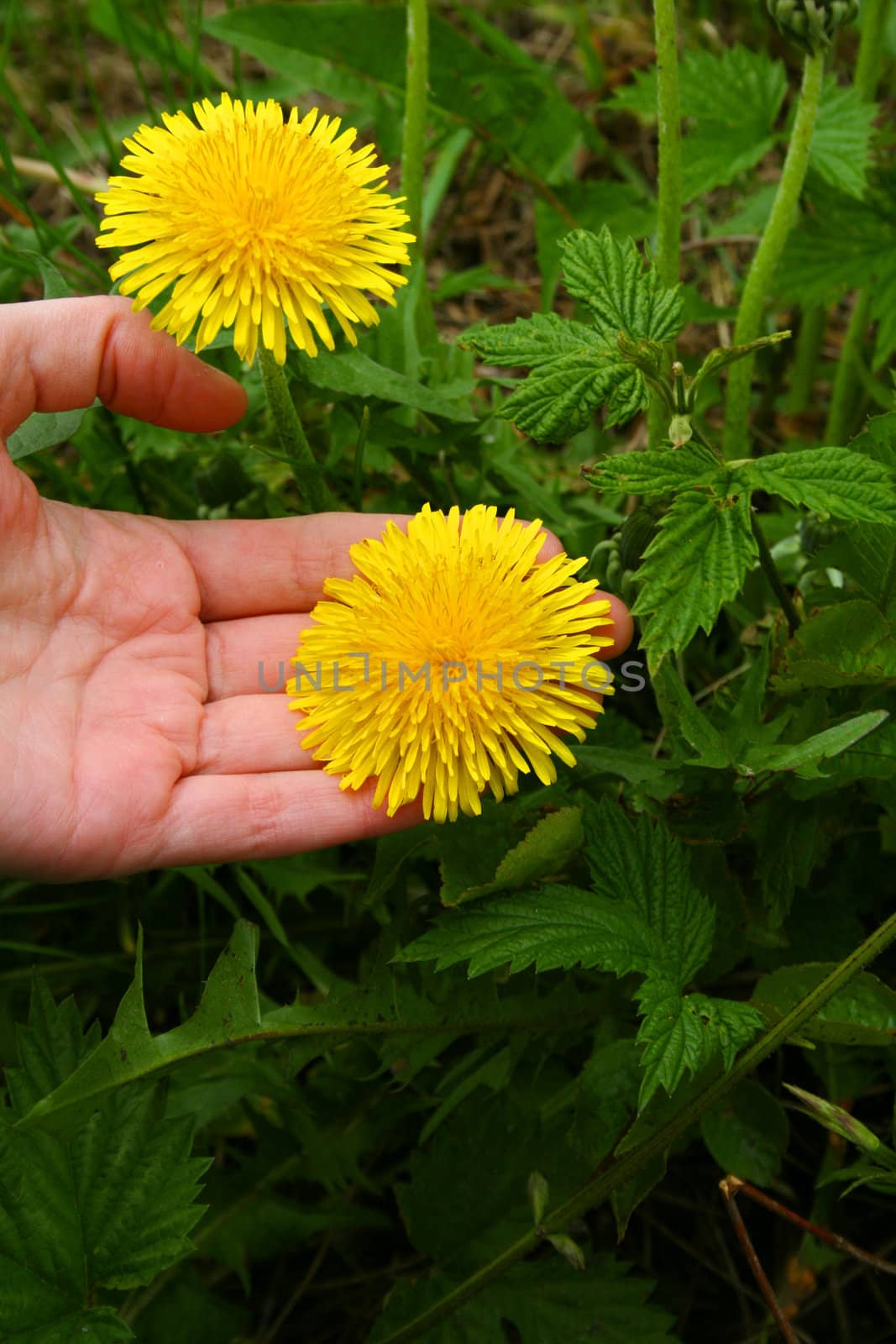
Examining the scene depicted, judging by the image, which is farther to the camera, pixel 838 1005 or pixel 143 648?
pixel 143 648

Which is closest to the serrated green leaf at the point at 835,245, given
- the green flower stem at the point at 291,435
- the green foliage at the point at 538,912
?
the green foliage at the point at 538,912

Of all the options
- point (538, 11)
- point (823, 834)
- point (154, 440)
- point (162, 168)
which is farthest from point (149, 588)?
point (538, 11)

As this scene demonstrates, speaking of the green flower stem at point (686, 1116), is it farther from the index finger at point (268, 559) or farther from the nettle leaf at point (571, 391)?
the index finger at point (268, 559)

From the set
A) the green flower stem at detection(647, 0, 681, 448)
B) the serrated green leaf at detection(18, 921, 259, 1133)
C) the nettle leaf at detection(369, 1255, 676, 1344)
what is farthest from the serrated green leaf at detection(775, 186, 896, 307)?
the nettle leaf at detection(369, 1255, 676, 1344)

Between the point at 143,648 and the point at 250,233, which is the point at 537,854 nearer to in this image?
the point at 143,648

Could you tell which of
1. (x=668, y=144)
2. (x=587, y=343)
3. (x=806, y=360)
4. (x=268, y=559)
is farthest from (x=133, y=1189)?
(x=806, y=360)

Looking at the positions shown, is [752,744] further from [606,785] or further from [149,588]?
[149,588]

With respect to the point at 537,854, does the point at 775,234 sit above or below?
above
